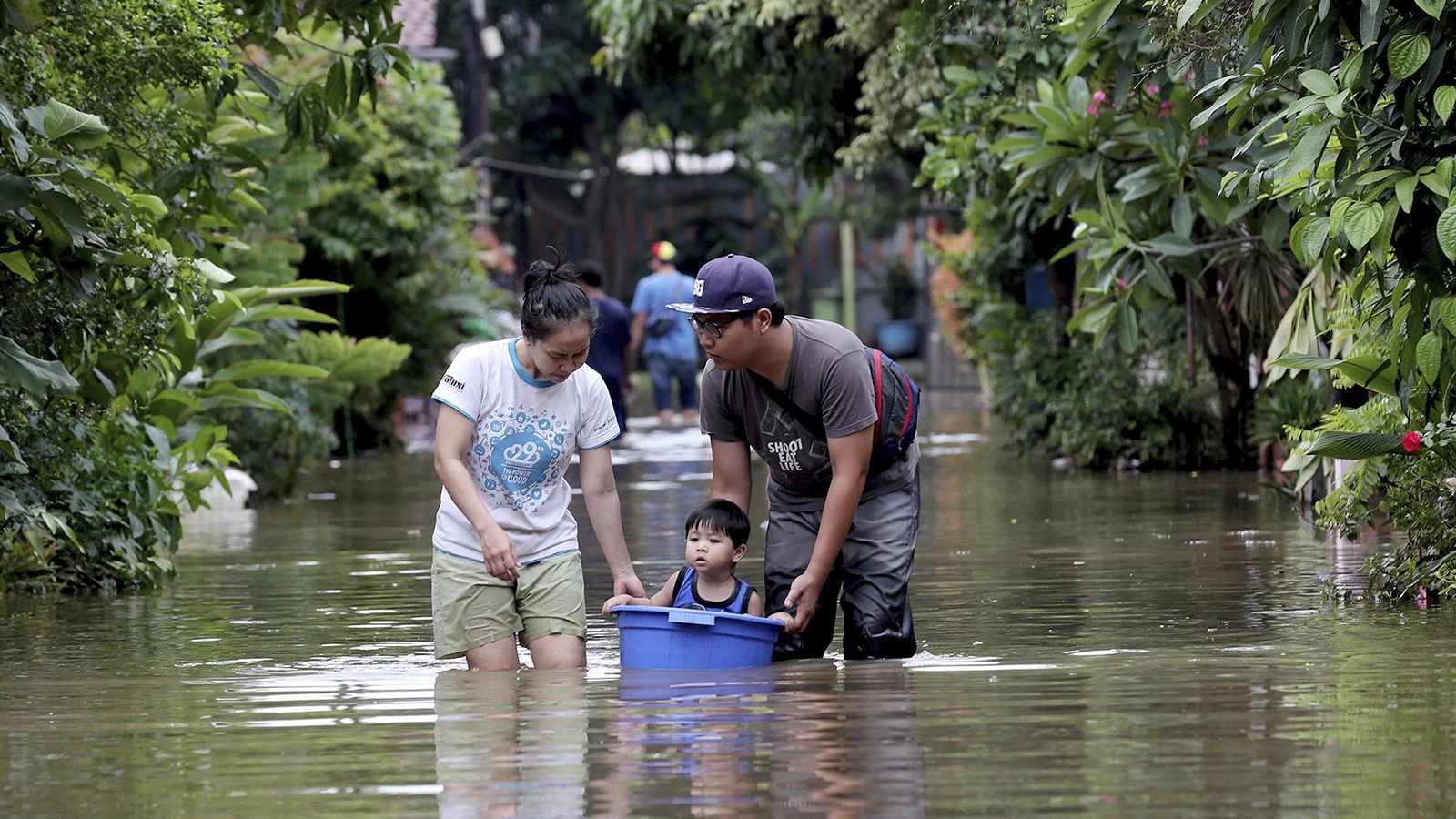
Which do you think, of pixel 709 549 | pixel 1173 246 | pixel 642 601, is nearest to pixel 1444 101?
pixel 709 549

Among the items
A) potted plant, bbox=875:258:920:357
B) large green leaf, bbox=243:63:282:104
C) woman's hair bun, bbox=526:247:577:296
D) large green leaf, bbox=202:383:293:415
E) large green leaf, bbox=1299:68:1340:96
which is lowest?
large green leaf, bbox=202:383:293:415

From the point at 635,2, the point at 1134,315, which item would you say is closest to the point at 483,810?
the point at 1134,315

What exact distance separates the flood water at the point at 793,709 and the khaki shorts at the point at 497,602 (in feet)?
0.49

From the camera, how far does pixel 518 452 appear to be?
6637 mm

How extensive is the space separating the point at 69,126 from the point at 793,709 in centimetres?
375

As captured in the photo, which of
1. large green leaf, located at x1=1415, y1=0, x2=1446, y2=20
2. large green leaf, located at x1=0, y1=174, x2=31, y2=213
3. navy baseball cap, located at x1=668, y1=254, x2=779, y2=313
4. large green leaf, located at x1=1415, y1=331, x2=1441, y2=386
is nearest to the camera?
navy baseball cap, located at x1=668, y1=254, x2=779, y2=313

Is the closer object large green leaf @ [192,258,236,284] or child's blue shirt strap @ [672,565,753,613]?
child's blue shirt strap @ [672,565,753,613]

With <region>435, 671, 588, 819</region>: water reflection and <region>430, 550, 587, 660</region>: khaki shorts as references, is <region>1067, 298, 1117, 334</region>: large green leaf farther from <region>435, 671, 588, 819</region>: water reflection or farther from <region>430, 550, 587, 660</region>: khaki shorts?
<region>435, 671, 588, 819</region>: water reflection

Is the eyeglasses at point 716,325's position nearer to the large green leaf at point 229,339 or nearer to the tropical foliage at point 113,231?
the tropical foliage at point 113,231

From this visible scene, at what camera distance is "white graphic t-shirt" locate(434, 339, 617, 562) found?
6621mm

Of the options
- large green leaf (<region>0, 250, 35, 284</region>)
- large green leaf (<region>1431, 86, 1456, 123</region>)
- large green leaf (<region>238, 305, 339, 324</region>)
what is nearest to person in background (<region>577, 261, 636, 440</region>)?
large green leaf (<region>238, 305, 339, 324</region>)

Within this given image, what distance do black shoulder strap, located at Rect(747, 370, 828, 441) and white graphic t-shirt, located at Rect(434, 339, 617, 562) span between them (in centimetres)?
49

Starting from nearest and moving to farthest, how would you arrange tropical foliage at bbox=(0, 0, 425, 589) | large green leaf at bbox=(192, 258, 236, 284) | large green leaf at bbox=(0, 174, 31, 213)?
1. large green leaf at bbox=(0, 174, 31, 213)
2. tropical foliage at bbox=(0, 0, 425, 589)
3. large green leaf at bbox=(192, 258, 236, 284)

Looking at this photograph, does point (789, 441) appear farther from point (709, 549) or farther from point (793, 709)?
point (793, 709)
